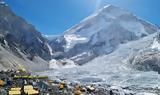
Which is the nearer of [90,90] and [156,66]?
[90,90]

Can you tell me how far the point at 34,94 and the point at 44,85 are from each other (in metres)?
14.6

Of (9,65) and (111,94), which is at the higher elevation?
(9,65)

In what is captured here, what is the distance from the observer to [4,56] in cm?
19512

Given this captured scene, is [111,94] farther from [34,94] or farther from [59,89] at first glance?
[34,94]

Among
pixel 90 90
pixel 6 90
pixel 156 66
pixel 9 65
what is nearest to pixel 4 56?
pixel 9 65

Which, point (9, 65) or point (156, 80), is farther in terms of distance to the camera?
point (9, 65)

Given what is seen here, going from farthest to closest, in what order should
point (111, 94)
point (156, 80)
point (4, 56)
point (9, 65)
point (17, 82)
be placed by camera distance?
point (4, 56)
point (9, 65)
point (156, 80)
point (111, 94)
point (17, 82)

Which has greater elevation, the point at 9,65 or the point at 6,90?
the point at 9,65

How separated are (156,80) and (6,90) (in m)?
103

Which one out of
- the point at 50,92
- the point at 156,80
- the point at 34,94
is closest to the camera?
the point at 34,94

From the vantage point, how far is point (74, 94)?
191ft

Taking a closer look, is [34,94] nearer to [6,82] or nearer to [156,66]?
[6,82]

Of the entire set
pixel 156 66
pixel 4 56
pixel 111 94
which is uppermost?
pixel 4 56

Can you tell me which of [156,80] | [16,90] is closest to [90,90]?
[16,90]
